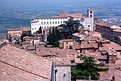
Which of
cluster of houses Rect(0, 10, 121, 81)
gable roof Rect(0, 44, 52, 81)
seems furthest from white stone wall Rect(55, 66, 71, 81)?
gable roof Rect(0, 44, 52, 81)

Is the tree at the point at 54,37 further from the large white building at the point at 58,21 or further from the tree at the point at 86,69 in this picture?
the tree at the point at 86,69

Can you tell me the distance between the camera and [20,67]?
10133 mm

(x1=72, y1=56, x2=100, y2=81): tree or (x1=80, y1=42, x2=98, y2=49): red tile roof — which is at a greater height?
(x1=72, y1=56, x2=100, y2=81): tree

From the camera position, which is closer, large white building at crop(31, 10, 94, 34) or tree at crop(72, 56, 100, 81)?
tree at crop(72, 56, 100, 81)

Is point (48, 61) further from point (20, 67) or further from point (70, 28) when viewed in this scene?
point (70, 28)

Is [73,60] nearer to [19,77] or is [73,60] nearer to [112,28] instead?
[19,77]

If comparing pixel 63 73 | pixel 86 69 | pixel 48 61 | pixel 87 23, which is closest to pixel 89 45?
pixel 86 69

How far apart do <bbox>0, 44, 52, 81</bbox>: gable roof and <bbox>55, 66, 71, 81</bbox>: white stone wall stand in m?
1.64

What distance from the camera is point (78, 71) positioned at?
27.2 m

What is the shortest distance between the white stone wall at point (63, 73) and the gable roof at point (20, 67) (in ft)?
5.38

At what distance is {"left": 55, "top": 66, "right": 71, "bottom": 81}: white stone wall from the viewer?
1397 cm

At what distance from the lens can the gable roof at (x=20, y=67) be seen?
9172 mm

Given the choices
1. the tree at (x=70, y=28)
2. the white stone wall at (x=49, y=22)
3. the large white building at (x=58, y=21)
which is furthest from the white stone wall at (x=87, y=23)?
the tree at (x=70, y=28)

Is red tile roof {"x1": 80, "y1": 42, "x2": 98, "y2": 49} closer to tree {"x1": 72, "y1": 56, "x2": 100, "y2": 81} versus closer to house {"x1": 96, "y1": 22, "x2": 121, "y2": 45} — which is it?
house {"x1": 96, "y1": 22, "x2": 121, "y2": 45}
